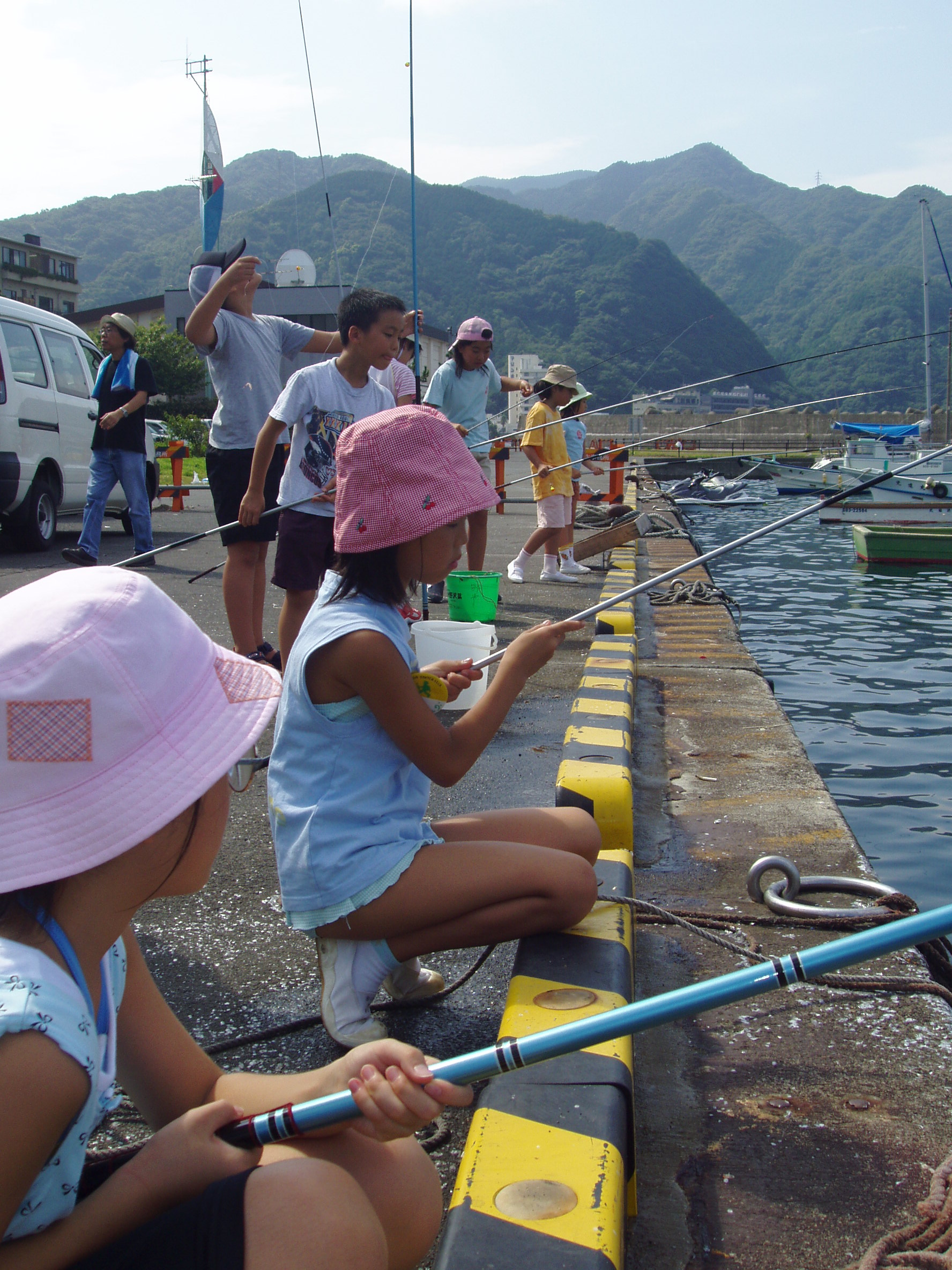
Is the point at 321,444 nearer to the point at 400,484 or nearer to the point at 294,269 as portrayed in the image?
the point at 400,484

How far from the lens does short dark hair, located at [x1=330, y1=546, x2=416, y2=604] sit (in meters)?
2.36

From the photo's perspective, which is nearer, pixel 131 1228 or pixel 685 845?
pixel 131 1228

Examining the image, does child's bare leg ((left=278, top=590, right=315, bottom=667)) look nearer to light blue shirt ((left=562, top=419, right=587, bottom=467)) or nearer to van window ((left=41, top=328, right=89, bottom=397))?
van window ((left=41, top=328, right=89, bottom=397))

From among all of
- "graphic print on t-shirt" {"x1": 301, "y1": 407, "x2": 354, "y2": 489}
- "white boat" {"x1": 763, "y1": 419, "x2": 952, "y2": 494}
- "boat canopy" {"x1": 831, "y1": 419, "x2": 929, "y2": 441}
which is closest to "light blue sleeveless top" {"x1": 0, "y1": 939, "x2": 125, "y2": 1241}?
"graphic print on t-shirt" {"x1": 301, "y1": 407, "x2": 354, "y2": 489}

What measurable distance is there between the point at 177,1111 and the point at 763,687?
4.68 meters

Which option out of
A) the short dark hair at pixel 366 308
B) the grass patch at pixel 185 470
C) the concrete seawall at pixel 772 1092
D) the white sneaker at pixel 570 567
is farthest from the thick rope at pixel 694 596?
the grass patch at pixel 185 470

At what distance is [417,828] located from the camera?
2309 mm

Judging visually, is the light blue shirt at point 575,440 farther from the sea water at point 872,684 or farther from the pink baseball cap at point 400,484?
the pink baseball cap at point 400,484

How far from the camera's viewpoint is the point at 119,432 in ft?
27.8

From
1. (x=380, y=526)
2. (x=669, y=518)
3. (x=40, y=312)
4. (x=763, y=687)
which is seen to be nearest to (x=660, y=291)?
(x=669, y=518)

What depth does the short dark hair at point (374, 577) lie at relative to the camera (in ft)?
7.74

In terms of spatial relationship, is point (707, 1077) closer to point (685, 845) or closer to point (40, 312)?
point (685, 845)

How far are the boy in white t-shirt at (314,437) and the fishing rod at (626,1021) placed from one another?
10.8 ft

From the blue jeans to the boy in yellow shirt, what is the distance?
10.3 feet
